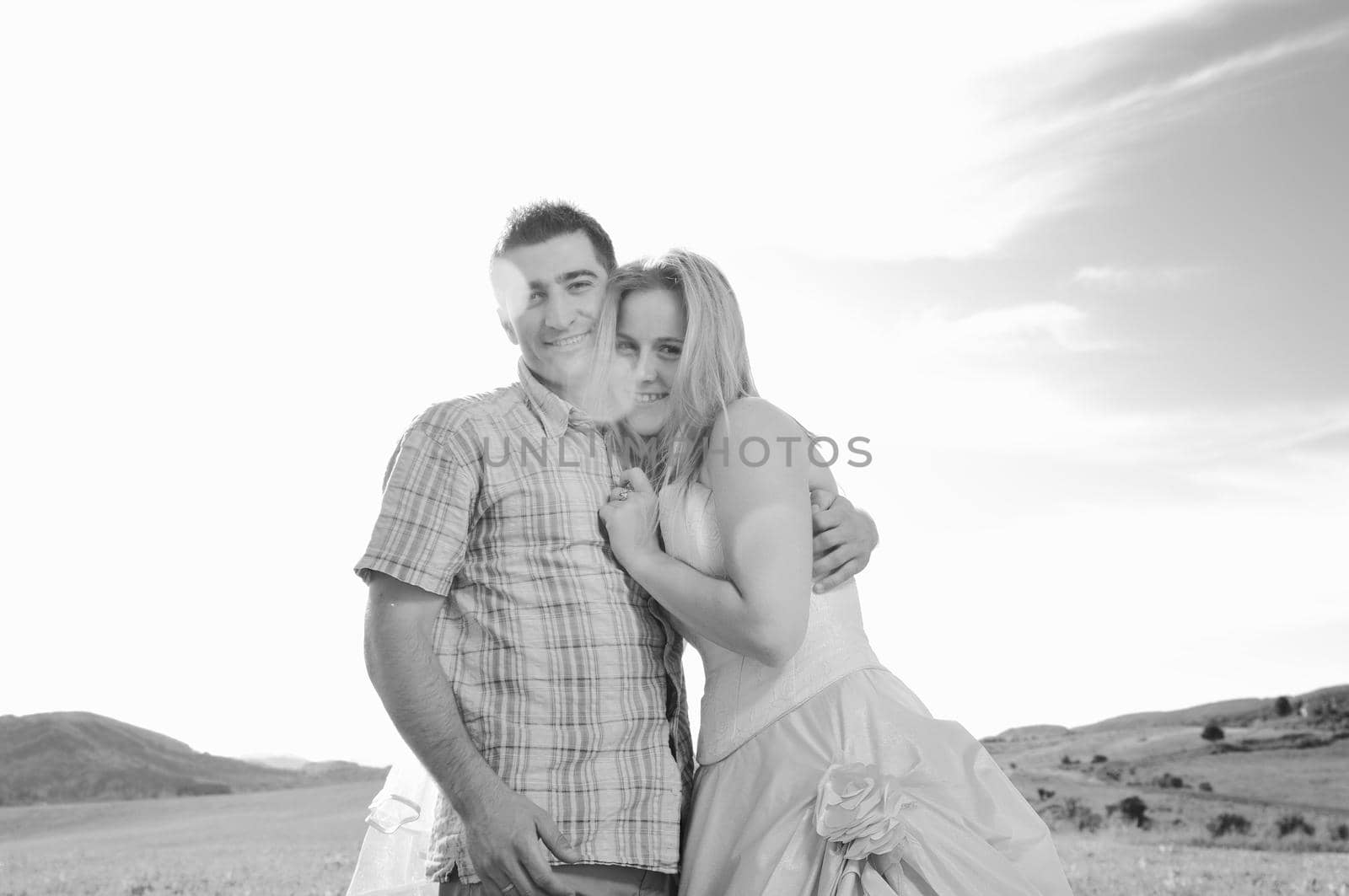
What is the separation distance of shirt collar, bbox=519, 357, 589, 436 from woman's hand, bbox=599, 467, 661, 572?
22 centimetres

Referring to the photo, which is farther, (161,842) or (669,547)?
(161,842)

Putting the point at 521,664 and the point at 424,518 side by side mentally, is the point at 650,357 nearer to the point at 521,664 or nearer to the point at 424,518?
the point at 424,518

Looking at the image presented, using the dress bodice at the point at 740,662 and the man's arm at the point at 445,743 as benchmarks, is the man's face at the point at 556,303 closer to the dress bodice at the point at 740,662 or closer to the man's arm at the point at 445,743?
the dress bodice at the point at 740,662

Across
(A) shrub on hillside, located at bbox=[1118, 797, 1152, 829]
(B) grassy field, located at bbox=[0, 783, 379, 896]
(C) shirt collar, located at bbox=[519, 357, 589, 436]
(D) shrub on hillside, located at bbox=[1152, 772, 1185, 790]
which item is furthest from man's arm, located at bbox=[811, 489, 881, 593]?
(D) shrub on hillside, located at bbox=[1152, 772, 1185, 790]

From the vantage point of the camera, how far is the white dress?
234cm

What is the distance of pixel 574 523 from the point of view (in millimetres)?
2541

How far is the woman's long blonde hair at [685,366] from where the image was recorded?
2748mm

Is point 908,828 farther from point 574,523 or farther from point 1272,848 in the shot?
point 1272,848

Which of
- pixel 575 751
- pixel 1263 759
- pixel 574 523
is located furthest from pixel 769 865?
pixel 1263 759

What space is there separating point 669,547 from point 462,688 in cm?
59

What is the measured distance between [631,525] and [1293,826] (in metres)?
8.97

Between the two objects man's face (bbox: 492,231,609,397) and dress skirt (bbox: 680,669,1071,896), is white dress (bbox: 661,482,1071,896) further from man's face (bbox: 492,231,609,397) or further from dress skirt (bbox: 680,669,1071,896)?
man's face (bbox: 492,231,609,397)

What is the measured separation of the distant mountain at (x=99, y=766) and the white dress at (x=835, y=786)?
10.9 meters

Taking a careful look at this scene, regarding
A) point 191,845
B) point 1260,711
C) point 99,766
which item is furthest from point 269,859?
point 1260,711
